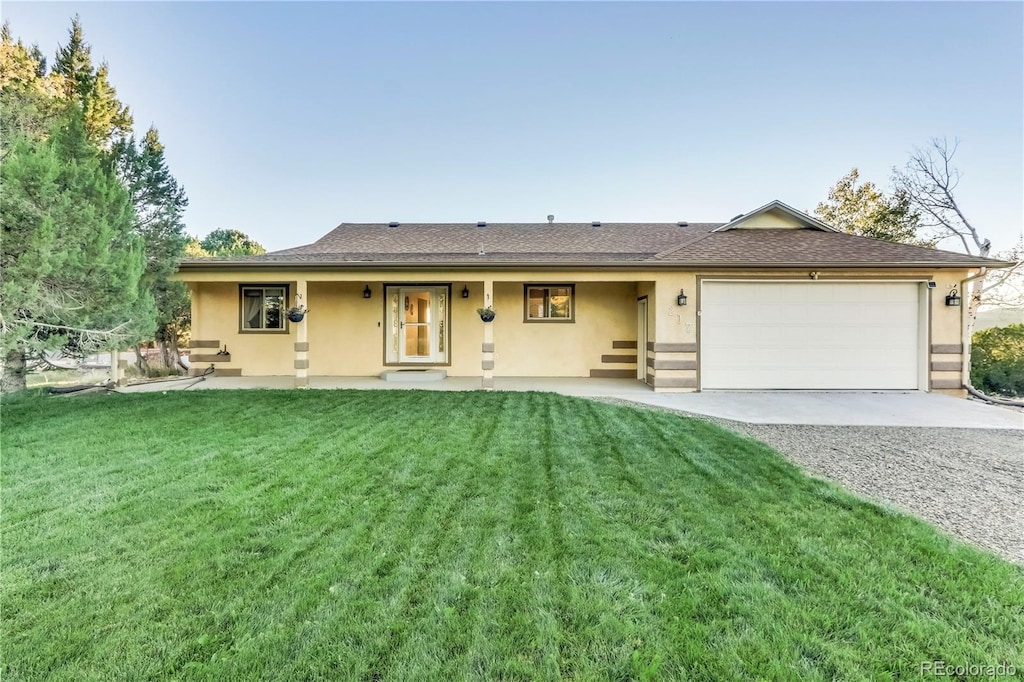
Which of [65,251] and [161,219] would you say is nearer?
[65,251]

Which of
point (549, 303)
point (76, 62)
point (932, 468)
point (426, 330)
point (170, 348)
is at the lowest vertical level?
point (932, 468)

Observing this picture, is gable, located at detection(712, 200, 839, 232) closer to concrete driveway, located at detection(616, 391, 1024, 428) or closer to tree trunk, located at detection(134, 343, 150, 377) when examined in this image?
concrete driveway, located at detection(616, 391, 1024, 428)

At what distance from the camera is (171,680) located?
1.48 metres

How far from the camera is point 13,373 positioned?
6.84 m

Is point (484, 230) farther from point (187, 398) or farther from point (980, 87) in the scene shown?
point (980, 87)

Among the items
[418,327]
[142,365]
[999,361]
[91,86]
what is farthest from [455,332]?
[91,86]

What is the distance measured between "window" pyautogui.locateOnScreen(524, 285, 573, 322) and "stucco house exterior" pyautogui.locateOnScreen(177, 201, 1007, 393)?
3 centimetres

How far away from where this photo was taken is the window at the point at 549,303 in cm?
997

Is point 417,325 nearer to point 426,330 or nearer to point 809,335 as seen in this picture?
point 426,330

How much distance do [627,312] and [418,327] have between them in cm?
510

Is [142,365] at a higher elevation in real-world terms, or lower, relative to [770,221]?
lower

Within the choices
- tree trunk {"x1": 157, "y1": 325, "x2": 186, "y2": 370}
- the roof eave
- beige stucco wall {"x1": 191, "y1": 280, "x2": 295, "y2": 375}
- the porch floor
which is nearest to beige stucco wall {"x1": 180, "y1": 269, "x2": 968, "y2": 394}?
beige stucco wall {"x1": 191, "y1": 280, "x2": 295, "y2": 375}

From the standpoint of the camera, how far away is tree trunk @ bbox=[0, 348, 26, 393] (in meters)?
6.32

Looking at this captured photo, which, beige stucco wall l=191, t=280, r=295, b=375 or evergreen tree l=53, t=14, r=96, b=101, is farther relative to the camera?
evergreen tree l=53, t=14, r=96, b=101
